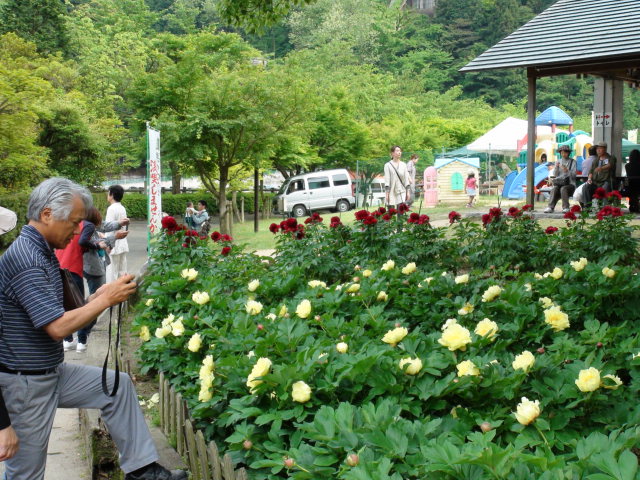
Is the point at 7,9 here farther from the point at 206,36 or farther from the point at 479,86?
the point at 479,86

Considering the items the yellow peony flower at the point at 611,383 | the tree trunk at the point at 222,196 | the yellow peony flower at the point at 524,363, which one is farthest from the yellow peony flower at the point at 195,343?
the tree trunk at the point at 222,196

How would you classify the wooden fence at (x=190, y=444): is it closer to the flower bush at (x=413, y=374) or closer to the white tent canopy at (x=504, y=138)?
the flower bush at (x=413, y=374)

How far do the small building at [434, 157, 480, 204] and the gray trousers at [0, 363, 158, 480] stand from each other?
23564 mm

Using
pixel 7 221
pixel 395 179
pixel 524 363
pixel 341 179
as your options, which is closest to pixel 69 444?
pixel 7 221

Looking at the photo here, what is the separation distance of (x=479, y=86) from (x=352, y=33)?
1110 centimetres

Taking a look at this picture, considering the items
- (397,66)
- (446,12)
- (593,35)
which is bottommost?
(593,35)

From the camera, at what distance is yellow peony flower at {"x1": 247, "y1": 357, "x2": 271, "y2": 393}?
8.75 feet

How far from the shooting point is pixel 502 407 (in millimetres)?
2693

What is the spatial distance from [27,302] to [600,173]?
12.6 m

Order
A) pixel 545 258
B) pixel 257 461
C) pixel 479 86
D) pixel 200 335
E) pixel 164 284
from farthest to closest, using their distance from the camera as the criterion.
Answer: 1. pixel 479 86
2. pixel 545 258
3. pixel 164 284
4. pixel 200 335
5. pixel 257 461

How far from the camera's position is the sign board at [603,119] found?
17.3m

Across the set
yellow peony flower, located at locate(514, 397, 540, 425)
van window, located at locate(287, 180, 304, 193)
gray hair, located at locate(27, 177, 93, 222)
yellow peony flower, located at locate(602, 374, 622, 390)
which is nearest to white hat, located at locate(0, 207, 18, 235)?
gray hair, located at locate(27, 177, 93, 222)

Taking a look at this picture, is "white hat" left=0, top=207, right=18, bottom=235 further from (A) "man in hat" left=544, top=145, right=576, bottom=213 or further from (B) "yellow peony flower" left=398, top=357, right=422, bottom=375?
(A) "man in hat" left=544, top=145, right=576, bottom=213

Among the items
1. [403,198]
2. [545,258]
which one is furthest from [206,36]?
[545,258]
